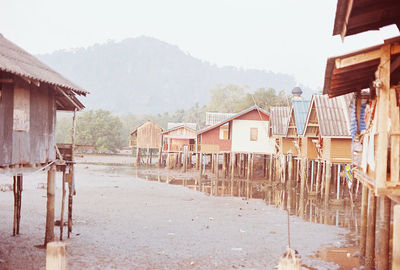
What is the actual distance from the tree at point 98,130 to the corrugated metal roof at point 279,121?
142 ft

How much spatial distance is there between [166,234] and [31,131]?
6547mm

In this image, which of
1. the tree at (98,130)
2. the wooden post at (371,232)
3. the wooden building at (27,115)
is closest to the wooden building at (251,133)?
the wooden building at (27,115)

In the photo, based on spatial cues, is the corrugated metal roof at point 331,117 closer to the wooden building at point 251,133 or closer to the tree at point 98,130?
the wooden building at point 251,133

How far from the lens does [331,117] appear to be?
934 inches

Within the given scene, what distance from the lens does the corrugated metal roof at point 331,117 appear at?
2303cm

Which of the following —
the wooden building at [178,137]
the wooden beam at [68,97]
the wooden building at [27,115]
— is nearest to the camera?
the wooden building at [27,115]

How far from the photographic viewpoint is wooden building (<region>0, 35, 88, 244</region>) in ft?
31.8

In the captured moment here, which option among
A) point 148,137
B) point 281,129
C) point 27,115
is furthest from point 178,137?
point 27,115

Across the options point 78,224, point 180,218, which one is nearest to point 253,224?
point 180,218

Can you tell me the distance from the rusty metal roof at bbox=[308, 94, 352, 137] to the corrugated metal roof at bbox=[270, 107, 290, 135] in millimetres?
8179

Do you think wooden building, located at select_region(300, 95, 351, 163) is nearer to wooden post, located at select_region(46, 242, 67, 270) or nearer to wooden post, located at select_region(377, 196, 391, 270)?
Result: wooden post, located at select_region(377, 196, 391, 270)

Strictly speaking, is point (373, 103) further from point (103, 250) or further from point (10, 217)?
point (10, 217)

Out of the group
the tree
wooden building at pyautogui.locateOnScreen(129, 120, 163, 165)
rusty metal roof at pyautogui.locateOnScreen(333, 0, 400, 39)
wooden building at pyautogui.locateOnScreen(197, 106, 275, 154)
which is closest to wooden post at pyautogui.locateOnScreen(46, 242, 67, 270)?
rusty metal roof at pyautogui.locateOnScreen(333, 0, 400, 39)

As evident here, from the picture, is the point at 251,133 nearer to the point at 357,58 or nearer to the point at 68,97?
the point at 68,97
